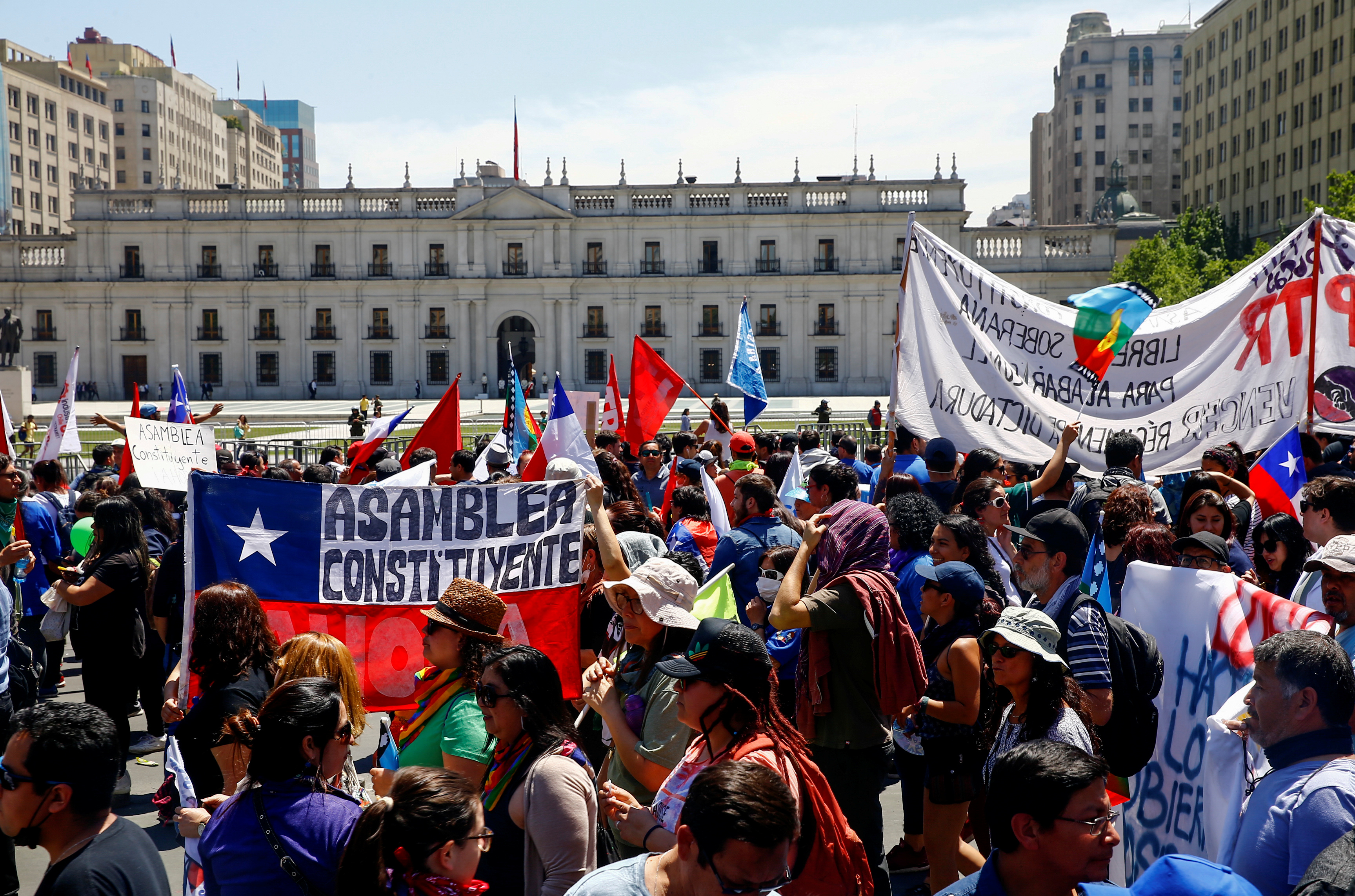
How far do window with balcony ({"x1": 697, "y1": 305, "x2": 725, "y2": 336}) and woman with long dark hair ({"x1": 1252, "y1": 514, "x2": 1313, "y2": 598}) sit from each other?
5617 centimetres

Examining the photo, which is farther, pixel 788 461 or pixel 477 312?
pixel 477 312

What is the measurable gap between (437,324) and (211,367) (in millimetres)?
12521

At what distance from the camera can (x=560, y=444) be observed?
827 cm

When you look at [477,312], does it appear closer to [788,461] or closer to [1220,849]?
[788,461]

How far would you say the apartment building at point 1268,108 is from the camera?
61.2 meters

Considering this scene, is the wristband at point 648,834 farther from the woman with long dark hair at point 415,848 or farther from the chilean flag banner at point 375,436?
the chilean flag banner at point 375,436

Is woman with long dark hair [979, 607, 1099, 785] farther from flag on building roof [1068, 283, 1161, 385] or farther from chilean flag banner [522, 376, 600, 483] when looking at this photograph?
chilean flag banner [522, 376, 600, 483]

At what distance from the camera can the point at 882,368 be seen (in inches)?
2409

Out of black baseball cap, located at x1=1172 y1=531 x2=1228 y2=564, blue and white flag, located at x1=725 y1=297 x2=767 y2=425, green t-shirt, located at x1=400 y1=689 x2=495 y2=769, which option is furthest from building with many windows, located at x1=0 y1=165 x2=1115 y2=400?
green t-shirt, located at x1=400 y1=689 x2=495 y2=769

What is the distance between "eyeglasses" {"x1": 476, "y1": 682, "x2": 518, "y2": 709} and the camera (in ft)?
10.6

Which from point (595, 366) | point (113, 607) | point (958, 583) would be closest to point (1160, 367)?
point (958, 583)

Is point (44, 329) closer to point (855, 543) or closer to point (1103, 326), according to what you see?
point (1103, 326)

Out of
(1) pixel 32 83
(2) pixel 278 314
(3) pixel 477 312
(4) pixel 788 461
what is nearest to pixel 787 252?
(3) pixel 477 312

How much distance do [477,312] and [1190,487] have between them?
188ft
